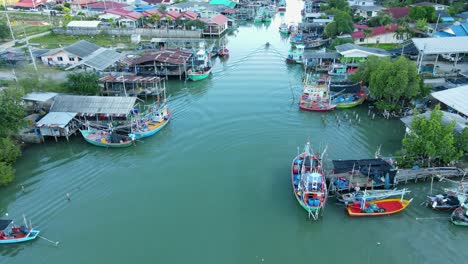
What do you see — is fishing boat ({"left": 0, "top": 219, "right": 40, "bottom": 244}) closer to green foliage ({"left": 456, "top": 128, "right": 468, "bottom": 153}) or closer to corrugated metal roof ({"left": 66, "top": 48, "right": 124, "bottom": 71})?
corrugated metal roof ({"left": 66, "top": 48, "right": 124, "bottom": 71})

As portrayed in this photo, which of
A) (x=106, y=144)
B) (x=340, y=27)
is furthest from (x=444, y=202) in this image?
(x=340, y=27)

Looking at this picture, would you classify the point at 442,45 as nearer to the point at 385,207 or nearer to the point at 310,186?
the point at 385,207

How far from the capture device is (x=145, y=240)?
72.8 feet

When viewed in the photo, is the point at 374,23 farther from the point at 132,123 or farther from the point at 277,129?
the point at 132,123

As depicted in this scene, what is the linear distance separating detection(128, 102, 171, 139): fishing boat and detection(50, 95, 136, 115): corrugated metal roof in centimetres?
187

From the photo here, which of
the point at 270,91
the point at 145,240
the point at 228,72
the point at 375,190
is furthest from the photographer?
the point at 228,72

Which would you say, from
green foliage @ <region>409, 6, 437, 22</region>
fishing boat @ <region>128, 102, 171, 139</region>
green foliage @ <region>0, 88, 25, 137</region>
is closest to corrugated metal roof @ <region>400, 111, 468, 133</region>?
fishing boat @ <region>128, 102, 171, 139</region>

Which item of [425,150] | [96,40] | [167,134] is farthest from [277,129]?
[96,40]

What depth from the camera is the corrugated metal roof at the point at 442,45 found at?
4431 centimetres

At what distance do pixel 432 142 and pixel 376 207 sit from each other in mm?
7217

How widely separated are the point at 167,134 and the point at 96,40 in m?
42.2

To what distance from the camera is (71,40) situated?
217 ft

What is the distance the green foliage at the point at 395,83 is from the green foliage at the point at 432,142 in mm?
8303

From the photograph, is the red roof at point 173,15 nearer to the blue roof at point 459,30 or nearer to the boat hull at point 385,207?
the blue roof at point 459,30
